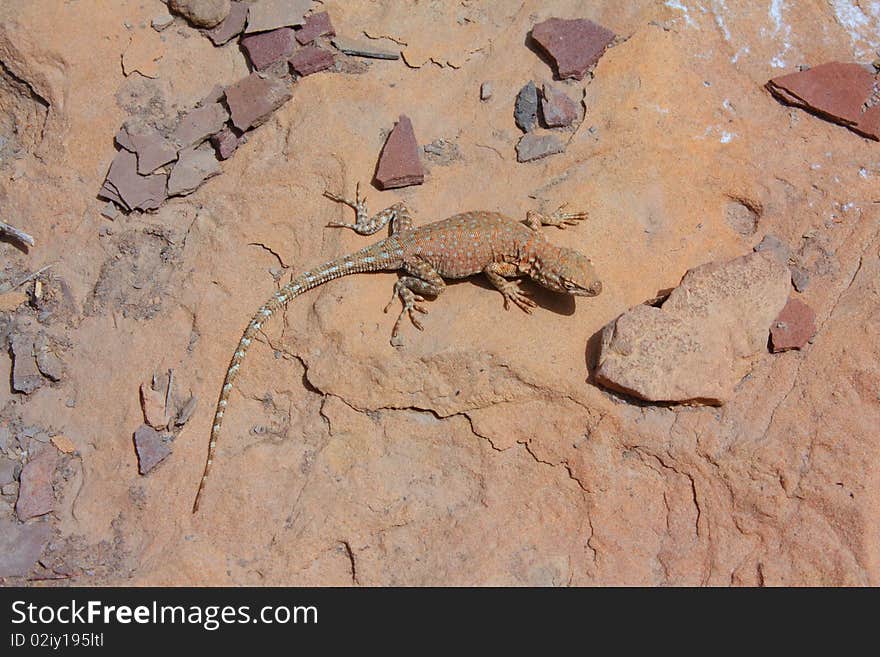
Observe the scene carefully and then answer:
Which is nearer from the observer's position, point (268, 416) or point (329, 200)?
point (268, 416)

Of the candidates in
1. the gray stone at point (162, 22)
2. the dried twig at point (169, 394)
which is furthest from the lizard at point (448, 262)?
the gray stone at point (162, 22)

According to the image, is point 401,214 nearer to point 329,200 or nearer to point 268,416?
point 329,200

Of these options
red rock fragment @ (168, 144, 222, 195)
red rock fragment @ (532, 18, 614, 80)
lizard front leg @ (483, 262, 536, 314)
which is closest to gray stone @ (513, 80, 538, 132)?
red rock fragment @ (532, 18, 614, 80)

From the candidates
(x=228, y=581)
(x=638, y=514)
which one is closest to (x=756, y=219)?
(x=638, y=514)

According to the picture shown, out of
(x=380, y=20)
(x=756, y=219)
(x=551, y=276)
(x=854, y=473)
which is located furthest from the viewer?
(x=380, y=20)

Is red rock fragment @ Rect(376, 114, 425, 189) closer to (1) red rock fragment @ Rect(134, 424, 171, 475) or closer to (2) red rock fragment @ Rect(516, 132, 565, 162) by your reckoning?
(2) red rock fragment @ Rect(516, 132, 565, 162)

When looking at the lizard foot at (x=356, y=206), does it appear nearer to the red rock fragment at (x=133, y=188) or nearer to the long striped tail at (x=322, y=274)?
the long striped tail at (x=322, y=274)
